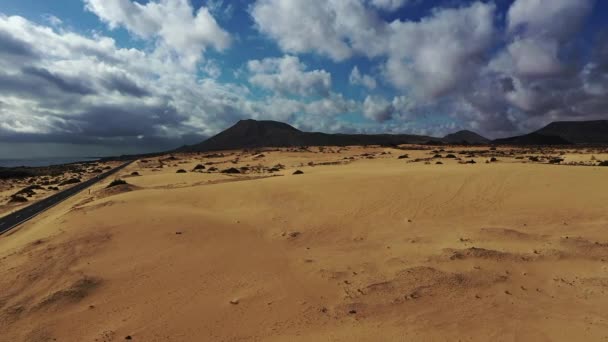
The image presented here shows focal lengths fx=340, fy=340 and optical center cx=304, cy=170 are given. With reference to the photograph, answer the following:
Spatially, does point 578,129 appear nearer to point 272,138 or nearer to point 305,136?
point 305,136

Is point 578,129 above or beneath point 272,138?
above

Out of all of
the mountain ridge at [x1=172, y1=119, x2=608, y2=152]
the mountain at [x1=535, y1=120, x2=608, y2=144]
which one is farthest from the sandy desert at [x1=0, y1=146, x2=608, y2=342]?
Answer: the mountain at [x1=535, y1=120, x2=608, y2=144]

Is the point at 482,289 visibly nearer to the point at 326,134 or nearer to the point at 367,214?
the point at 367,214

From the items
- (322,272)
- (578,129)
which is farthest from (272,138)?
(578,129)

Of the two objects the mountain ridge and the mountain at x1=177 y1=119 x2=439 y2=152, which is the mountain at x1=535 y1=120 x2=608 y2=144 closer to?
the mountain ridge

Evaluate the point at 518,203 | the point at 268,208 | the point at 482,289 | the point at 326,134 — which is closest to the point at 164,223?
the point at 268,208

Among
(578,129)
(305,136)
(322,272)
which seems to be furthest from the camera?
(578,129)
